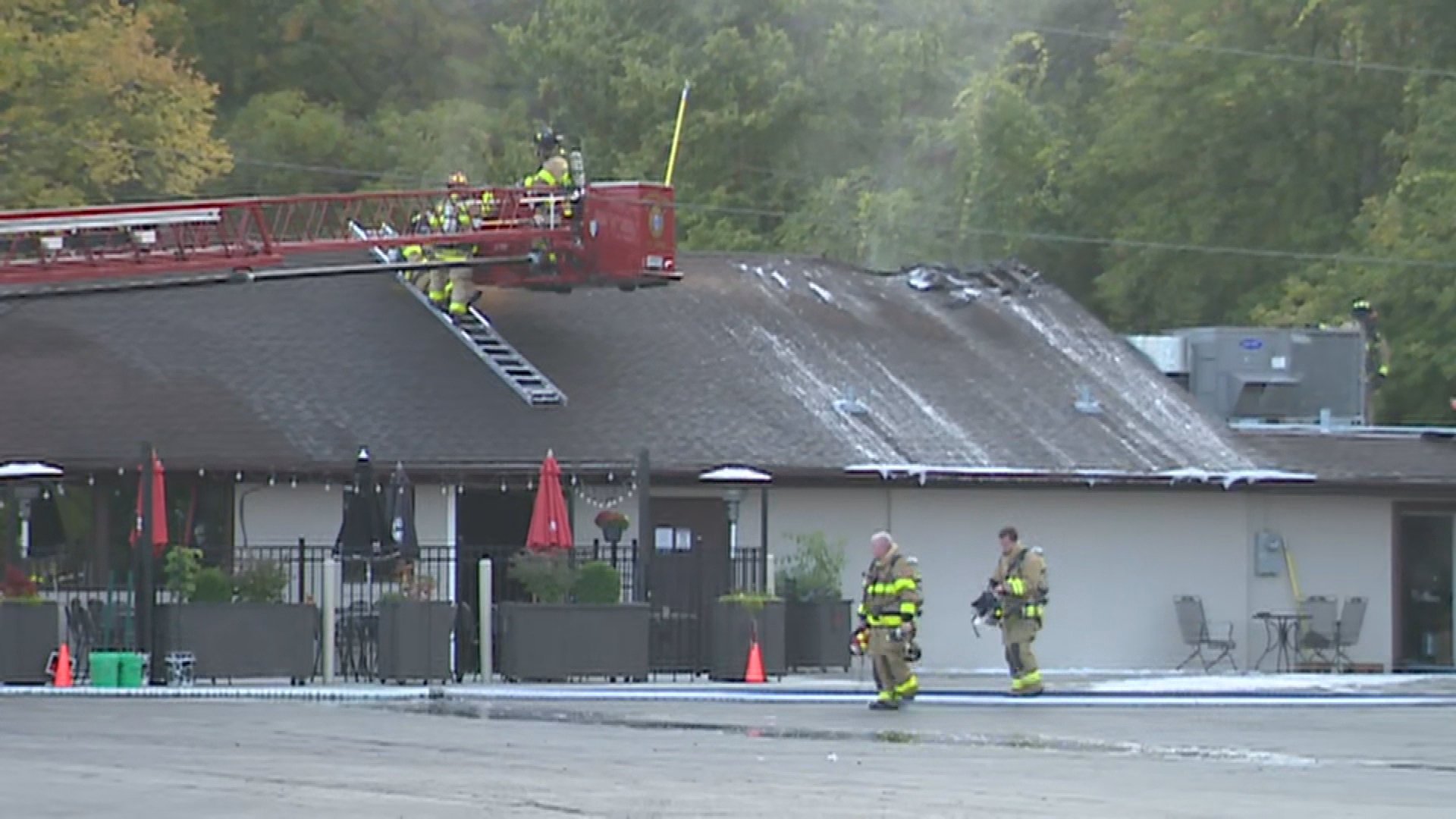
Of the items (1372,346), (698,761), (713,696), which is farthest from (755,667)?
(1372,346)

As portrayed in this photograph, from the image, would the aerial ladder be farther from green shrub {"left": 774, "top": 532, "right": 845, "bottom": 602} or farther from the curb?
the curb

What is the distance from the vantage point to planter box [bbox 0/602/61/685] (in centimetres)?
2738

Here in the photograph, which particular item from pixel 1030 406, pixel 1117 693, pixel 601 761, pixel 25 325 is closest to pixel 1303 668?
pixel 1030 406

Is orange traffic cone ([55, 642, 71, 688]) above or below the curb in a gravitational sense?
above

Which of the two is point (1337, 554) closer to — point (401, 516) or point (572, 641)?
point (572, 641)

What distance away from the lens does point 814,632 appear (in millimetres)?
30359

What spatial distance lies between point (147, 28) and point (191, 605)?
2387 centimetres

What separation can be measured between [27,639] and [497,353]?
8.61 meters

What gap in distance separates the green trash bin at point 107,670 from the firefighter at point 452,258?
9691 mm

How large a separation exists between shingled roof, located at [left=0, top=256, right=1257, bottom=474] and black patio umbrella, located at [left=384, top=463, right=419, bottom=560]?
1899 millimetres

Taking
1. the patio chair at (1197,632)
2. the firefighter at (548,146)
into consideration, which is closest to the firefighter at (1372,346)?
the patio chair at (1197,632)

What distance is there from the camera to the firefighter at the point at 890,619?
24141 mm

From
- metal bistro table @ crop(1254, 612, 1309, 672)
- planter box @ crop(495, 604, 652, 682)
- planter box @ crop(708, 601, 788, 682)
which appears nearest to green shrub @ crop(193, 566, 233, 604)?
planter box @ crop(495, 604, 652, 682)

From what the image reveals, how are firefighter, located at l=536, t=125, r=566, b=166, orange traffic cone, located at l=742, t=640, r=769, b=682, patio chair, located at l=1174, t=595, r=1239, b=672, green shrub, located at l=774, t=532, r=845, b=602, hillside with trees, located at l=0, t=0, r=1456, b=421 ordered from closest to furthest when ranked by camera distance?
orange traffic cone, located at l=742, t=640, r=769, b=682, green shrub, located at l=774, t=532, r=845, b=602, patio chair, located at l=1174, t=595, r=1239, b=672, firefighter, located at l=536, t=125, r=566, b=166, hillside with trees, located at l=0, t=0, r=1456, b=421
